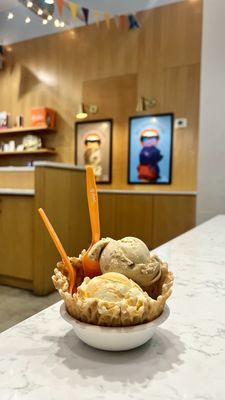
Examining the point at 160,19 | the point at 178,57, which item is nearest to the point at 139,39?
the point at 160,19

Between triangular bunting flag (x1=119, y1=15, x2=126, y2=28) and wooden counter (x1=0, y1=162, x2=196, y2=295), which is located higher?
triangular bunting flag (x1=119, y1=15, x2=126, y2=28)

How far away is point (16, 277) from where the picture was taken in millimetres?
3051

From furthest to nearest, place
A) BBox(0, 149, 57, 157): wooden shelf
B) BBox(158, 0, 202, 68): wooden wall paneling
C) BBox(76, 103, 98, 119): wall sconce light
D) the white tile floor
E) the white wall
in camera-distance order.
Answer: BBox(0, 149, 57, 157): wooden shelf < BBox(76, 103, 98, 119): wall sconce light < BBox(158, 0, 202, 68): wooden wall paneling < the white wall < the white tile floor

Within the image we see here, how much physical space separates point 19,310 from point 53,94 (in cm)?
386

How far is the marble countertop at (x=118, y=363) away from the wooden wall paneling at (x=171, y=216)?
11.7ft

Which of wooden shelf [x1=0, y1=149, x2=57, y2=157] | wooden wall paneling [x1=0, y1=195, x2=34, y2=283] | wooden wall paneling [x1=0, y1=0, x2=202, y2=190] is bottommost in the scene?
wooden wall paneling [x1=0, y1=195, x2=34, y2=283]

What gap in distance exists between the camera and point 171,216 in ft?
13.9

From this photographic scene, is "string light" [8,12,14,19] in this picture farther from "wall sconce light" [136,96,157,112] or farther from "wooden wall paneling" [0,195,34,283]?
"wooden wall paneling" [0,195,34,283]

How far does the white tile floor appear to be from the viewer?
2375mm

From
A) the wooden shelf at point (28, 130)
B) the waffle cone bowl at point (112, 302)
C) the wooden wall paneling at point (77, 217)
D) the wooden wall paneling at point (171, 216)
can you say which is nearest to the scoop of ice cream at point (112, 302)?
the waffle cone bowl at point (112, 302)

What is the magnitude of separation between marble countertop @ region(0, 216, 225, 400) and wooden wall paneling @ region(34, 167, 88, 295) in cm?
224

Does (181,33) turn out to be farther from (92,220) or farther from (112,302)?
(112,302)

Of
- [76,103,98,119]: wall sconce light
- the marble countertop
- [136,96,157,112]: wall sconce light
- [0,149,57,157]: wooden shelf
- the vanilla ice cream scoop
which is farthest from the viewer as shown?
[0,149,57,157]: wooden shelf

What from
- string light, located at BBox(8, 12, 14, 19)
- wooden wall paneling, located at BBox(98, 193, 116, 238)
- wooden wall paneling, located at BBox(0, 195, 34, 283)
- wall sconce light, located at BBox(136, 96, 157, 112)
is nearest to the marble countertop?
wooden wall paneling, located at BBox(0, 195, 34, 283)
